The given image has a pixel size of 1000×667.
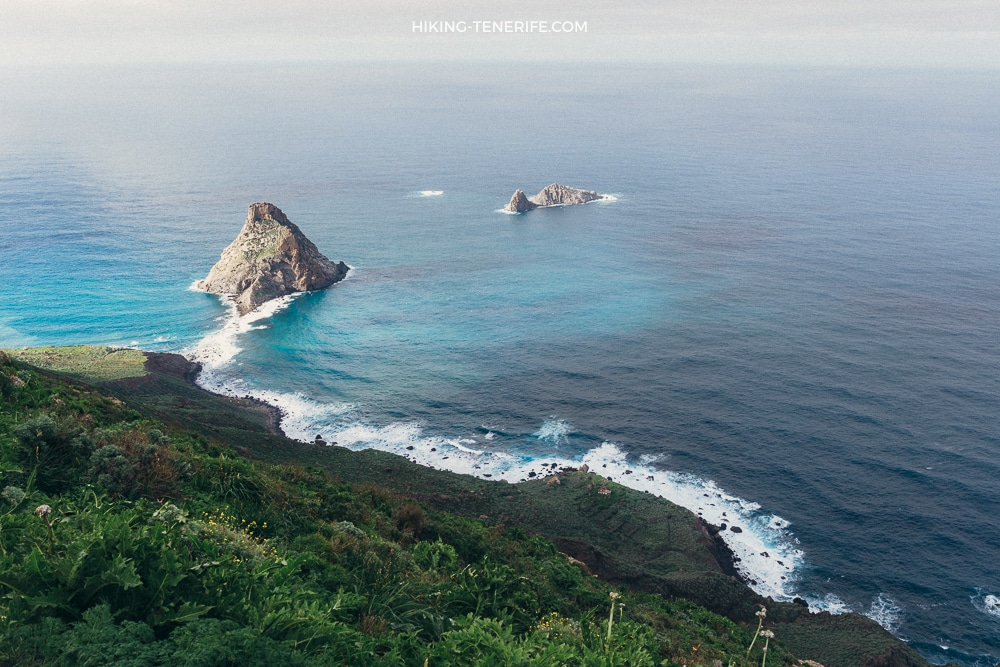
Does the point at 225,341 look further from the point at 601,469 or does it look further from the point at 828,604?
the point at 828,604

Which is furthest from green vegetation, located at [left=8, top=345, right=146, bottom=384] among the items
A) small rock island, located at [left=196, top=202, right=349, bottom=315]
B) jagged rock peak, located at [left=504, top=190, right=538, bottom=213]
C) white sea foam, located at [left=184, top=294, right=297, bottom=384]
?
jagged rock peak, located at [left=504, top=190, right=538, bottom=213]

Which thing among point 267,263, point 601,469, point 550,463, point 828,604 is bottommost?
point 828,604

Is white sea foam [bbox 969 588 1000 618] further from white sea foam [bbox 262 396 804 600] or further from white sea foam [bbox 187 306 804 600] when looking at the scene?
white sea foam [bbox 262 396 804 600]

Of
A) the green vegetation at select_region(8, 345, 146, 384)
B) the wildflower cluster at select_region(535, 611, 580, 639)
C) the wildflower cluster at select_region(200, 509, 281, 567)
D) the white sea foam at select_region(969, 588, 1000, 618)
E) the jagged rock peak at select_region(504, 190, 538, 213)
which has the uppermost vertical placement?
the jagged rock peak at select_region(504, 190, 538, 213)

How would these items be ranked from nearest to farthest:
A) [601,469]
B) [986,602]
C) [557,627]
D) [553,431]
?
[557,627] < [986,602] < [601,469] < [553,431]

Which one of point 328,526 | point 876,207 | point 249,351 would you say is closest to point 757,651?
point 328,526

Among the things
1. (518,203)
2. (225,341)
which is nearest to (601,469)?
(225,341)

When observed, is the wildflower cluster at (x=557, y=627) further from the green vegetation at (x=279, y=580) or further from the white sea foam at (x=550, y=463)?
the white sea foam at (x=550, y=463)
